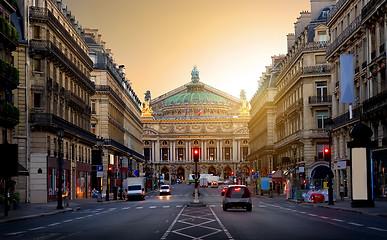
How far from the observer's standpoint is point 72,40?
69.8 metres

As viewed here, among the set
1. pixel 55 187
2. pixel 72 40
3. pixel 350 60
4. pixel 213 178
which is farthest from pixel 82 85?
pixel 213 178

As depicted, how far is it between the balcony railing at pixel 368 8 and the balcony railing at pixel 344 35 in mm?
1932

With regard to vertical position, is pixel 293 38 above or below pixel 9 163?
above

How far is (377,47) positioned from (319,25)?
29.7m

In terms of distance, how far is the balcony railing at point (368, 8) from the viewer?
4909 centimetres

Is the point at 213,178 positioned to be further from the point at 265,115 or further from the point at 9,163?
the point at 9,163

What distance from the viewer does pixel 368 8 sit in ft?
167

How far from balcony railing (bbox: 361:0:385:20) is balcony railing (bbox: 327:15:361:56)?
193 cm

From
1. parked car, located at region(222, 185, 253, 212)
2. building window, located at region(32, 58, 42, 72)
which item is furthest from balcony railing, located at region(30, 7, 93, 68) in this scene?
parked car, located at region(222, 185, 253, 212)

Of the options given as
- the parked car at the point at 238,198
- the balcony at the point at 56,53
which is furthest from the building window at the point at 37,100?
the parked car at the point at 238,198

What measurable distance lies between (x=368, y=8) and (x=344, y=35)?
342 inches

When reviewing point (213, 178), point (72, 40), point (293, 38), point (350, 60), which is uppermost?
point (293, 38)

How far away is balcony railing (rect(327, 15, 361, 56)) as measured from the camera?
55.3 metres

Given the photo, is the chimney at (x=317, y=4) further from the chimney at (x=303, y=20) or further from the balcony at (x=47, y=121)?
the balcony at (x=47, y=121)
